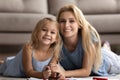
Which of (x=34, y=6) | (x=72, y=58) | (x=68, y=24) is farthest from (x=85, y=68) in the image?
(x=34, y=6)

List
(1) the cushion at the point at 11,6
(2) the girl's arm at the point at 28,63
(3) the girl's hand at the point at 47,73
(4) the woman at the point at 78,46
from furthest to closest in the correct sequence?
(1) the cushion at the point at 11,6 < (4) the woman at the point at 78,46 < (2) the girl's arm at the point at 28,63 < (3) the girl's hand at the point at 47,73

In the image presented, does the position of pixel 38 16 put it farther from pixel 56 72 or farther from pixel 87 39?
pixel 56 72

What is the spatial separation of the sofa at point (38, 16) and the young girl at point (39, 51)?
0.88m

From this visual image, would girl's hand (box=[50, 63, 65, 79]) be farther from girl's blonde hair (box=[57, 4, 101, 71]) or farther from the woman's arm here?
girl's blonde hair (box=[57, 4, 101, 71])

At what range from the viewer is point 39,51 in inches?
70.6

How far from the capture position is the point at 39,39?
5.82 ft

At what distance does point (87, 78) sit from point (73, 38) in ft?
0.89

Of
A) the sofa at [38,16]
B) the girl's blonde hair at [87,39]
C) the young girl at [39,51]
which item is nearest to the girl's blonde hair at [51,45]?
the young girl at [39,51]

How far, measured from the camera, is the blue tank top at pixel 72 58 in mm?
1851

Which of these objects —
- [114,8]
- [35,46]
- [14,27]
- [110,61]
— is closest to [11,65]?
[35,46]

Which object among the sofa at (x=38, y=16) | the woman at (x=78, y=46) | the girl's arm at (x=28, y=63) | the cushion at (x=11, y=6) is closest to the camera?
the girl's arm at (x=28, y=63)

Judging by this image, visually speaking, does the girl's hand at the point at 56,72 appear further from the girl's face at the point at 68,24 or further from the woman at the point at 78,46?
the girl's face at the point at 68,24

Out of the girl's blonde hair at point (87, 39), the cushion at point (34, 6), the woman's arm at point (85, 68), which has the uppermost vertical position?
the cushion at point (34, 6)

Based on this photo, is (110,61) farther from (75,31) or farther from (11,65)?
(11,65)
